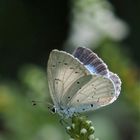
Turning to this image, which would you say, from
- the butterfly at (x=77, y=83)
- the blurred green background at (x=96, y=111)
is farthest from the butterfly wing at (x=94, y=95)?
the blurred green background at (x=96, y=111)

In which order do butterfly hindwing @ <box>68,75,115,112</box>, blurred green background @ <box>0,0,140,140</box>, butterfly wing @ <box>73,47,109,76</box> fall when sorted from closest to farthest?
butterfly wing @ <box>73,47,109,76</box> < butterfly hindwing @ <box>68,75,115,112</box> < blurred green background @ <box>0,0,140,140</box>

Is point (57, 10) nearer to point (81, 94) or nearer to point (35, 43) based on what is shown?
point (35, 43)

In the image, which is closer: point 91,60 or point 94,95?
point 91,60

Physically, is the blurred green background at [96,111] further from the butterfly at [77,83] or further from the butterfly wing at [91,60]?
the butterfly wing at [91,60]

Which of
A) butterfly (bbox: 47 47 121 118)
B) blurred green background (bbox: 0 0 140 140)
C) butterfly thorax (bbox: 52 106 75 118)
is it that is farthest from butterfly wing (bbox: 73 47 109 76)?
blurred green background (bbox: 0 0 140 140)

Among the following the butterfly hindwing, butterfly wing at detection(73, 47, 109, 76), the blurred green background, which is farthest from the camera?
the blurred green background

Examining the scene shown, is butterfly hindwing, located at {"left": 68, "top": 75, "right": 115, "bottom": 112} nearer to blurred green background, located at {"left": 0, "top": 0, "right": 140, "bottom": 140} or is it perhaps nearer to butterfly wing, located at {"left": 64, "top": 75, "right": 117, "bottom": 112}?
butterfly wing, located at {"left": 64, "top": 75, "right": 117, "bottom": 112}

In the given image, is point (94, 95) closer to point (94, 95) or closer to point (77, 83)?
point (94, 95)

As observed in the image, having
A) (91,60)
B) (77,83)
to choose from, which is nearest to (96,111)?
(77,83)
